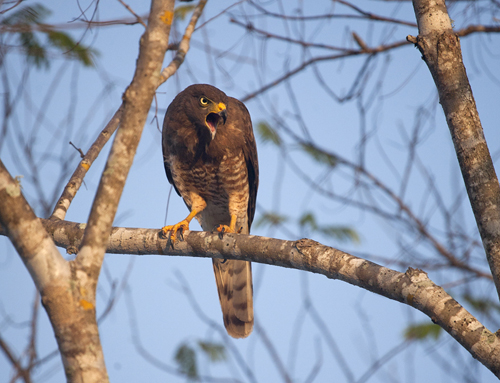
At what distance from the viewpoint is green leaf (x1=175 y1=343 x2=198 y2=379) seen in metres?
4.66

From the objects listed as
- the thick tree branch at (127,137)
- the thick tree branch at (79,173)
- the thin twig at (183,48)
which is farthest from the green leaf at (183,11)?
the thick tree branch at (127,137)

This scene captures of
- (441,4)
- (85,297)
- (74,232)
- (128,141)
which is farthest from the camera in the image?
(74,232)

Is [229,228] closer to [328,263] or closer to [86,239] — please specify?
[328,263]

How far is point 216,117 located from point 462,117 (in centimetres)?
282

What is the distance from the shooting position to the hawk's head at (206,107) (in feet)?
14.9

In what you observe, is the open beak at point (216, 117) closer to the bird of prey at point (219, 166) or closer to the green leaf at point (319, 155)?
the bird of prey at point (219, 166)

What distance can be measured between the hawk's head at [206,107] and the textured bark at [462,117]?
7.68 feet

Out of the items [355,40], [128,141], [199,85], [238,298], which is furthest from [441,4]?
[238,298]

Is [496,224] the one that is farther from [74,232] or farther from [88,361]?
[74,232]

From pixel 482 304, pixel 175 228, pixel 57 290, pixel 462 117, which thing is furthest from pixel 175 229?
pixel 482 304

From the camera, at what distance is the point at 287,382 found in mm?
3336

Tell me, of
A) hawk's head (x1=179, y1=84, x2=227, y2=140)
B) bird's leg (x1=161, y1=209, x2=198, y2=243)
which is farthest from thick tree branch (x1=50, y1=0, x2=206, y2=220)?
bird's leg (x1=161, y1=209, x2=198, y2=243)

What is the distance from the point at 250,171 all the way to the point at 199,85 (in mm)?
1224

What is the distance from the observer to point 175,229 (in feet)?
12.0
